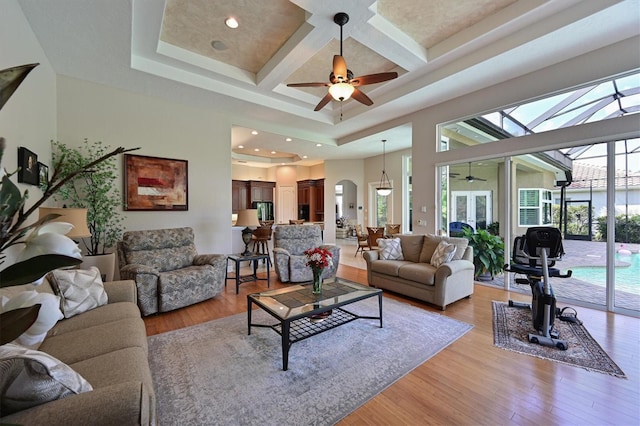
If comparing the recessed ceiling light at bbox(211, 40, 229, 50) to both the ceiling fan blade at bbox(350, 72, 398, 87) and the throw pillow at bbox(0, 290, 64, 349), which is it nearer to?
the ceiling fan blade at bbox(350, 72, 398, 87)

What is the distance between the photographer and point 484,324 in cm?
312

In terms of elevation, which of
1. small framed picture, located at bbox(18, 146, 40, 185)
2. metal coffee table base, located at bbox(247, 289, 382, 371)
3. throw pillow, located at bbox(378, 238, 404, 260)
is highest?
small framed picture, located at bbox(18, 146, 40, 185)

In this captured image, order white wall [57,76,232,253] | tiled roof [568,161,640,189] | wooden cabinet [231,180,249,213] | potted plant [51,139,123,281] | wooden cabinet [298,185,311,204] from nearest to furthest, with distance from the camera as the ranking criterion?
tiled roof [568,161,640,189] → potted plant [51,139,123,281] → white wall [57,76,232,253] → wooden cabinet [231,180,249,213] → wooden cabinet [298,185,311,204]

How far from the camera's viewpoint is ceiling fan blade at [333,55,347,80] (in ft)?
9.76

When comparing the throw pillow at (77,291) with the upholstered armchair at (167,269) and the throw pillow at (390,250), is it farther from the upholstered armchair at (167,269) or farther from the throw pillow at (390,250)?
the throw pillow at (390,250)

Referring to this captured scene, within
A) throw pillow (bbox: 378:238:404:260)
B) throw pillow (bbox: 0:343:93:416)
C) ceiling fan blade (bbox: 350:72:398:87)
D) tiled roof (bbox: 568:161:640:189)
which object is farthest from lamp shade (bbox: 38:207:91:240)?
tiled roof (bbox: 568:161:640:189)

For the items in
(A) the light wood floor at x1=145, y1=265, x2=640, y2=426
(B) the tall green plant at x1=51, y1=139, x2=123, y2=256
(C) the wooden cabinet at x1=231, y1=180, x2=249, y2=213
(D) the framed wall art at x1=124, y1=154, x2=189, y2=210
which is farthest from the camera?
(C) the wooden cabinet at x1=231, y1=180, x2=249, y2=213

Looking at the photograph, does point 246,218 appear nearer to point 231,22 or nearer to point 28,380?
point 231,22

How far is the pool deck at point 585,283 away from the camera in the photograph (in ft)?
11.1

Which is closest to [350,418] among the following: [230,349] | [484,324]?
[230,349]

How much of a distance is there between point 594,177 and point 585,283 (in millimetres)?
1579

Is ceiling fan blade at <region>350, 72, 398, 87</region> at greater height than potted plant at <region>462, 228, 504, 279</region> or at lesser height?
greater

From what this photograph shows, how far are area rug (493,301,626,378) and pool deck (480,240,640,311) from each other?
0.97 metres

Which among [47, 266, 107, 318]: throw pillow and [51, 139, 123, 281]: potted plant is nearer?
[47, 266, 107, 318]: throw pillow
